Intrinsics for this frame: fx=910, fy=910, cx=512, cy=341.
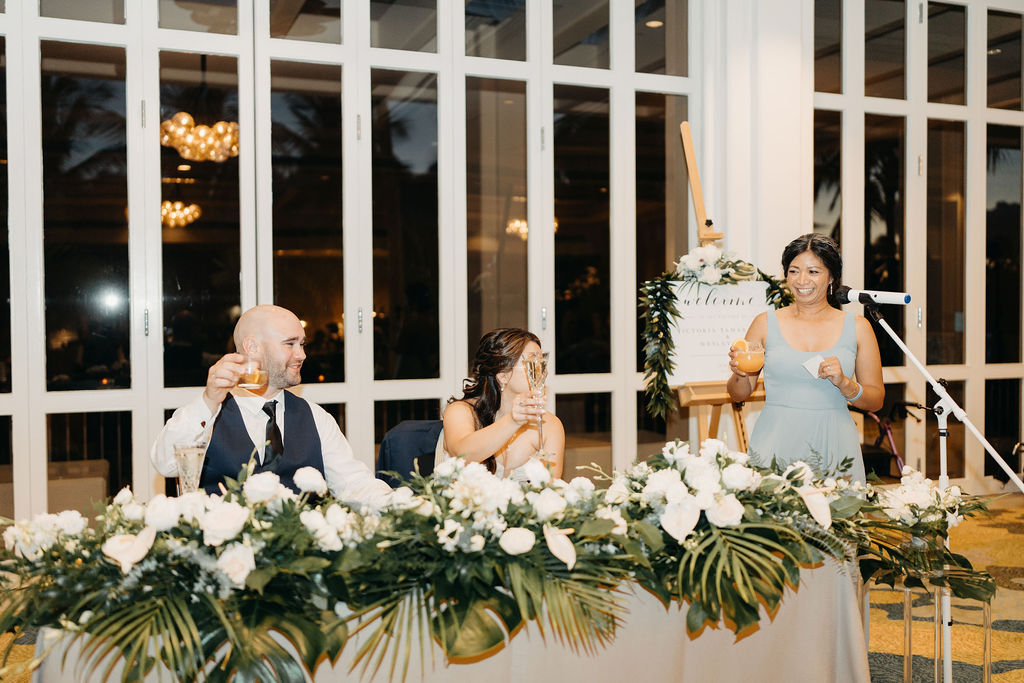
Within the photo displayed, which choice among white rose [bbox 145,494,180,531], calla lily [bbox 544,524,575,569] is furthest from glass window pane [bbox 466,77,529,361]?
white rose [bbox 145,494,180,531]

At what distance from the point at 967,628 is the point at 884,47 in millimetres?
5032

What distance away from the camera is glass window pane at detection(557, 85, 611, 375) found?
586cm

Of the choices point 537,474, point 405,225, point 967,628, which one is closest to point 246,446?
point 537,474

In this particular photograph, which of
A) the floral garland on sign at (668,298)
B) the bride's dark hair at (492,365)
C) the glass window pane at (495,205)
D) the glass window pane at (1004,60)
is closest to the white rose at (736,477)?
the bride's dark hair at (492,365)

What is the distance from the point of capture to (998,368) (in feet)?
23.0

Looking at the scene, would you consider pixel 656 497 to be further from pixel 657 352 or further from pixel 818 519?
pixel 657 352

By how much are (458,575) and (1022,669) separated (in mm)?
2645

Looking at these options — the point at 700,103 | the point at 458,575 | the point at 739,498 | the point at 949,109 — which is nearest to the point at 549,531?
the point at 458,575

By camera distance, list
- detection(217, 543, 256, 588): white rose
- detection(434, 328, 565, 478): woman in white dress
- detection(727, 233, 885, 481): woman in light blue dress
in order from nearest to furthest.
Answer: detection(217, 543, 256, 588): white rose → detection(434, 328, 565, 478): woman in white dress → detection(727, 233, 885, 481): woman in light blue dress

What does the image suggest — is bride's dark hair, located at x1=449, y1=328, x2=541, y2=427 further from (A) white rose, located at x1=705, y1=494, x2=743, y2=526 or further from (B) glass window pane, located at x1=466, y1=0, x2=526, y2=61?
(B) glass window pane, located at x1=466, y1=0, x2=526, y2=61

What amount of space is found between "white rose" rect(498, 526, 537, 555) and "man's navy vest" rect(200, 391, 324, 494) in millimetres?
1164

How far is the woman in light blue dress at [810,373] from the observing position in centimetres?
347

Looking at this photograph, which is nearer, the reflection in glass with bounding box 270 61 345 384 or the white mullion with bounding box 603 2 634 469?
the reflection in glass with bounding box 270 61 345 384

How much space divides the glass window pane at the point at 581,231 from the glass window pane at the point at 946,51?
8.79 feet
